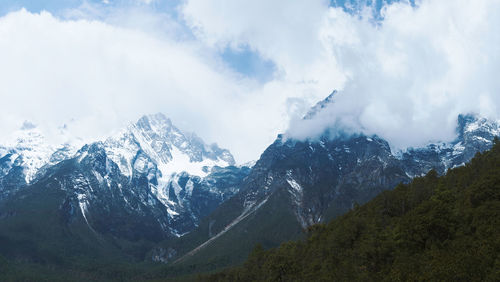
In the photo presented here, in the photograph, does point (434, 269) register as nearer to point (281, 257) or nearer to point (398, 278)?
point (398, 278)

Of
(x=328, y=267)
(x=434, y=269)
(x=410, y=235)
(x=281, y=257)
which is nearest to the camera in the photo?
(x=434, y=269)

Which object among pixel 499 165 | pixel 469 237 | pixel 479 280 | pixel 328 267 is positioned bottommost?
pixel 479 280

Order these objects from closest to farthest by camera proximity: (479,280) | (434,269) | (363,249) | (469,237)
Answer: (479,280) → (434,269) → (469,237) → (363,249)

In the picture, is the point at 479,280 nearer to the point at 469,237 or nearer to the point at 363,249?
the point at 469,237

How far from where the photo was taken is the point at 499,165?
161 metres

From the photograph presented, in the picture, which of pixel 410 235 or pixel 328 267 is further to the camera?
pixel 328 267

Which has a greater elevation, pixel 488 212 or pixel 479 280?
pixel 488 212

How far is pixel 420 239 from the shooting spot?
135 m

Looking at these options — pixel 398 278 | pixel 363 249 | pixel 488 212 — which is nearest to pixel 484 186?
pixel 488 212

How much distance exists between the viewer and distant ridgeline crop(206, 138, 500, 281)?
104925 millimetres

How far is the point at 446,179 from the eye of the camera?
194m

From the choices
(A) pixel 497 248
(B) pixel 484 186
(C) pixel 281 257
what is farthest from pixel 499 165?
(C) pixel 281 257

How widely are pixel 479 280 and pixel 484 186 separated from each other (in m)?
55.3

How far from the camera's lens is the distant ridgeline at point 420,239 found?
10493cm
